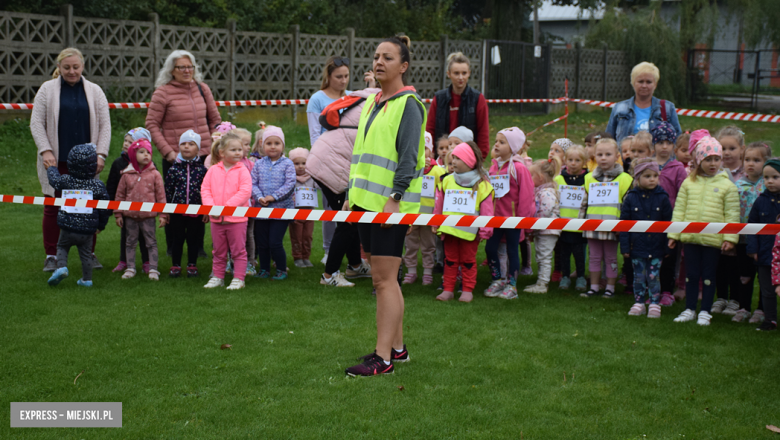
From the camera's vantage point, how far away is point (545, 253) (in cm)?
753

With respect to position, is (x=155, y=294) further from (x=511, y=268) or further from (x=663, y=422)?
(x=663, y=422)

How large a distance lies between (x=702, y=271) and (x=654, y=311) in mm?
539

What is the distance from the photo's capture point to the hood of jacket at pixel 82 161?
7043 mm

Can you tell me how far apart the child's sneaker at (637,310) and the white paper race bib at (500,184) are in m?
1.60

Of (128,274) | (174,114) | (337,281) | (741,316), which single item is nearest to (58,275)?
(128,274)

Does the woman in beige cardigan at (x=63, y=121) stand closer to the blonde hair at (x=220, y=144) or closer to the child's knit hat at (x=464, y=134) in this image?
the blonde hair at (x=220, y=144)

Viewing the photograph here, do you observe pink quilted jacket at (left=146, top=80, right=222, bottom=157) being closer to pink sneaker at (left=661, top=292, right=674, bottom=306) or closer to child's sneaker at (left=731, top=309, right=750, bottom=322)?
pink sneaker at (left=661, top=292, right=674, bottom=306)

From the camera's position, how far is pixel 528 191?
7.31m

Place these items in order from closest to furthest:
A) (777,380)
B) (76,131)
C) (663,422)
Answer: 1. (663,422)
2. (777,380)
3. (76,131)

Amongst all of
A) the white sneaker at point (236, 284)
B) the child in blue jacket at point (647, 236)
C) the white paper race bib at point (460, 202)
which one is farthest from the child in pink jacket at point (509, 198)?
the white sneaker at point (236, 284)

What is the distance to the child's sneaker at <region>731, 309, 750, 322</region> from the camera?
21.6 ft

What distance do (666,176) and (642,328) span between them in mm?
1726

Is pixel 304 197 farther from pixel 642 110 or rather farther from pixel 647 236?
pixel 642 110

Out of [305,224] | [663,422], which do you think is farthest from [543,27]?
[663,422]
